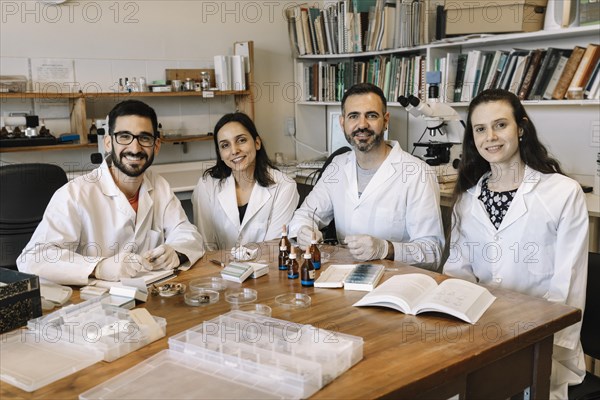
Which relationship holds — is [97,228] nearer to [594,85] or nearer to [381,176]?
[381,176]

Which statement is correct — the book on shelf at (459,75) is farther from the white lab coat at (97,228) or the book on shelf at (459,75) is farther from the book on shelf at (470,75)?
the white lab coat at (97,228)

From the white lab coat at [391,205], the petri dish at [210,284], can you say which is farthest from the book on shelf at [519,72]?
the petri dish at [210,284]

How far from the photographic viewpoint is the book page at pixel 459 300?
1525 mm

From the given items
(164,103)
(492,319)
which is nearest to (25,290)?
(492,319)

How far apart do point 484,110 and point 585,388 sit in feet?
3.28

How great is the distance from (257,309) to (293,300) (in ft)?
0.42

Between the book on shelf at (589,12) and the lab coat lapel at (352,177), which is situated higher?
the book on shelf at (589,12)

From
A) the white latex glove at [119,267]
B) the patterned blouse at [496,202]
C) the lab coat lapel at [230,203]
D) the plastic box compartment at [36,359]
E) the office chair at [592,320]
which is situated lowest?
the office chair at [592,320]

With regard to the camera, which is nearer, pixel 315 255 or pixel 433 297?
pixel 433 297

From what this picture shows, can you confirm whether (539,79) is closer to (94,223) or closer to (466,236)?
(466,236)

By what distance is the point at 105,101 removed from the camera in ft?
13.7

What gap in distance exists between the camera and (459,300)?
1.59m

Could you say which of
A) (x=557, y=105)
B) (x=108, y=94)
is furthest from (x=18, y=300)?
(x=557, y=105)

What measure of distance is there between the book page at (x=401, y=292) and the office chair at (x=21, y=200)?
73.6 inches
